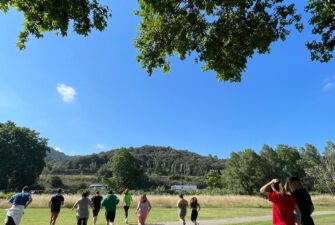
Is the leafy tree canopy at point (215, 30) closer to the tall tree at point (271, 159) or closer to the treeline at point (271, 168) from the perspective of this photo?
the treeline at point (271, 168)

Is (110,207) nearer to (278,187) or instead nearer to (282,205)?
(278,187)

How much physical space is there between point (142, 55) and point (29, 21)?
3.60 meters

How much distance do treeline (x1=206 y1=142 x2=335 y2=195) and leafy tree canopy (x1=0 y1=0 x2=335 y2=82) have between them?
63.0 metres

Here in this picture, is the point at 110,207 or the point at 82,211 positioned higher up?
the point at 110,207

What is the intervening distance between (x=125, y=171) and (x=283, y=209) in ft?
320

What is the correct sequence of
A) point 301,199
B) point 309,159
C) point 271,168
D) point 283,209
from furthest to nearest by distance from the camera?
point 309,159
point 271,168
point 301,199
point 283,209

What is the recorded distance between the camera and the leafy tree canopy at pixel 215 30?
436 inches

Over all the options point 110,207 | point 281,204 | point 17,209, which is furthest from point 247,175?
point 281,204

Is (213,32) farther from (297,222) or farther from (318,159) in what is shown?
(318,159)

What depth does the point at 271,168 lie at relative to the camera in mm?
98750

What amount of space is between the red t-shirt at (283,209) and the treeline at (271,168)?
6655cm

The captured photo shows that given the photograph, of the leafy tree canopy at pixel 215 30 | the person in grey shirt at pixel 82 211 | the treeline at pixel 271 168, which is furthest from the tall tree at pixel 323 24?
the treeline at pixel 271 168

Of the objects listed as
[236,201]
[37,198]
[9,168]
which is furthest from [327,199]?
[9,168]

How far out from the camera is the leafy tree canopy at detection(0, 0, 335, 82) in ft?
36.3
